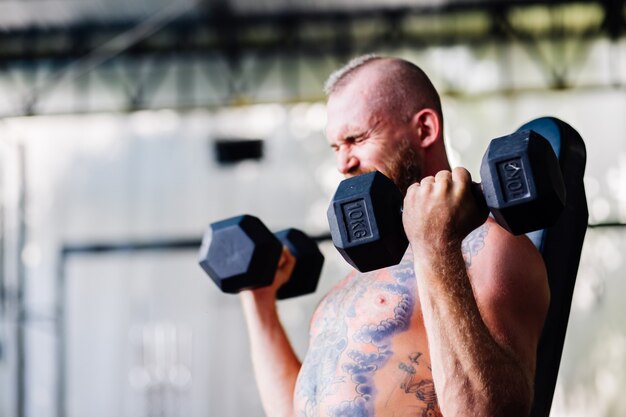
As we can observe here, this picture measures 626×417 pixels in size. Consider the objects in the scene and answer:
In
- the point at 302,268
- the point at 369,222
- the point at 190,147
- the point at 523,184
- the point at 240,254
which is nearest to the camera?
the point at 523,184

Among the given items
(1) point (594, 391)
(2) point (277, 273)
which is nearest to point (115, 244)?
(1) point (594, 391)

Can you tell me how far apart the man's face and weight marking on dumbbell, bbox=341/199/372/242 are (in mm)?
294

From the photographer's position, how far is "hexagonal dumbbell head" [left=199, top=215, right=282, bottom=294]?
5.90ft

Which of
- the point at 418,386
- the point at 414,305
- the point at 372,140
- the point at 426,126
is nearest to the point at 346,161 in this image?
the point at 372,140

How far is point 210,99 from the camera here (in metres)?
7.69

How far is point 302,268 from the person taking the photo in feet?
6.61

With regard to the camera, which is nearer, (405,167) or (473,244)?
(473,244)

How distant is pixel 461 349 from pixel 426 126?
57 centimetres

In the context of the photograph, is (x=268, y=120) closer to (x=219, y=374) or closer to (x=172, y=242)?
(x=172, y=242)

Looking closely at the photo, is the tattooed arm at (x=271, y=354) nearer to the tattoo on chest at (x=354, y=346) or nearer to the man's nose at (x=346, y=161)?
the tattoo on chest at (x=354, y=346)

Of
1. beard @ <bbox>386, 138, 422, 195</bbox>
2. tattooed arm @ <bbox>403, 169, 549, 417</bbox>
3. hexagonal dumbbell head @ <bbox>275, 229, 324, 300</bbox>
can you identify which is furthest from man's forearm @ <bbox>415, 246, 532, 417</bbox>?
hexagonal dumbbell head @ <bbox>275, 229, 324, 300</bbox>

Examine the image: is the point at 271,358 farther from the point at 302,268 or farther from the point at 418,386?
the point at 418,386

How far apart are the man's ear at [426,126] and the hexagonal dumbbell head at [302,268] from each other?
500 millimetres

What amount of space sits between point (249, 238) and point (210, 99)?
19.8ft
